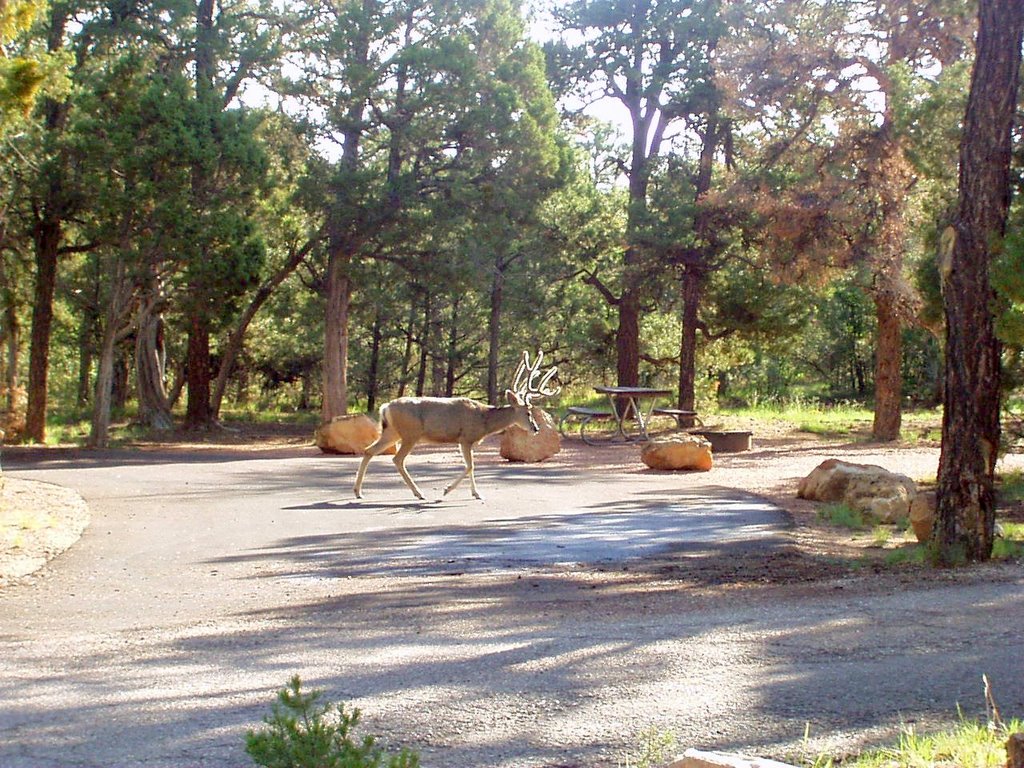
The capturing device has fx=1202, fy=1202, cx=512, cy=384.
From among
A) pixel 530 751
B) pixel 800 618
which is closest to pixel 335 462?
pixel 800 618

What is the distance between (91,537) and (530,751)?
963 cm

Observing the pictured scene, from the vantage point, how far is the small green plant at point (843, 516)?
1529 cm

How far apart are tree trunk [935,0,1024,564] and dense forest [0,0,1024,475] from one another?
5882 mm

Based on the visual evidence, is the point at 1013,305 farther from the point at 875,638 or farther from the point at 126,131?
the point at 126,131

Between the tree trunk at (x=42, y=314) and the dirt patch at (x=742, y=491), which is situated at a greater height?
the tree trunk at (x=42, y=314)

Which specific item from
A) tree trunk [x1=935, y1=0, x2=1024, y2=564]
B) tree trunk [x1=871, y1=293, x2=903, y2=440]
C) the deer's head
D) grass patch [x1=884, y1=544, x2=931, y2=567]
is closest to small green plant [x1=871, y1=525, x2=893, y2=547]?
grass patch [x1=884, y1=544, x2=931, y2=567]

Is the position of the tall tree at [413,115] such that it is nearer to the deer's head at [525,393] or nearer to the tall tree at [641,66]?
the tall tree at [641,66]

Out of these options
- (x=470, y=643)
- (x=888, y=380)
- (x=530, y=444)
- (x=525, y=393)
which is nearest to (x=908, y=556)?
(x=470, y=643)

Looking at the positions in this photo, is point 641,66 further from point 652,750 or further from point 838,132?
point 652,750

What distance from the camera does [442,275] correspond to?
1325 inches

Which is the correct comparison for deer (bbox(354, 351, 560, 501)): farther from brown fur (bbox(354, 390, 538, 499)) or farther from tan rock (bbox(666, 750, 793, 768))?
tan rock (bbox(666, 750, 793, 768))

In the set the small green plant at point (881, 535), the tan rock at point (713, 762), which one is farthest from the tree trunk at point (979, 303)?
the tan rock at point (713, 762)

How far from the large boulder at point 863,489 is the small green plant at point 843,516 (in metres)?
0.15

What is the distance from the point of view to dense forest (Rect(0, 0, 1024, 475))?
27.3 meters
